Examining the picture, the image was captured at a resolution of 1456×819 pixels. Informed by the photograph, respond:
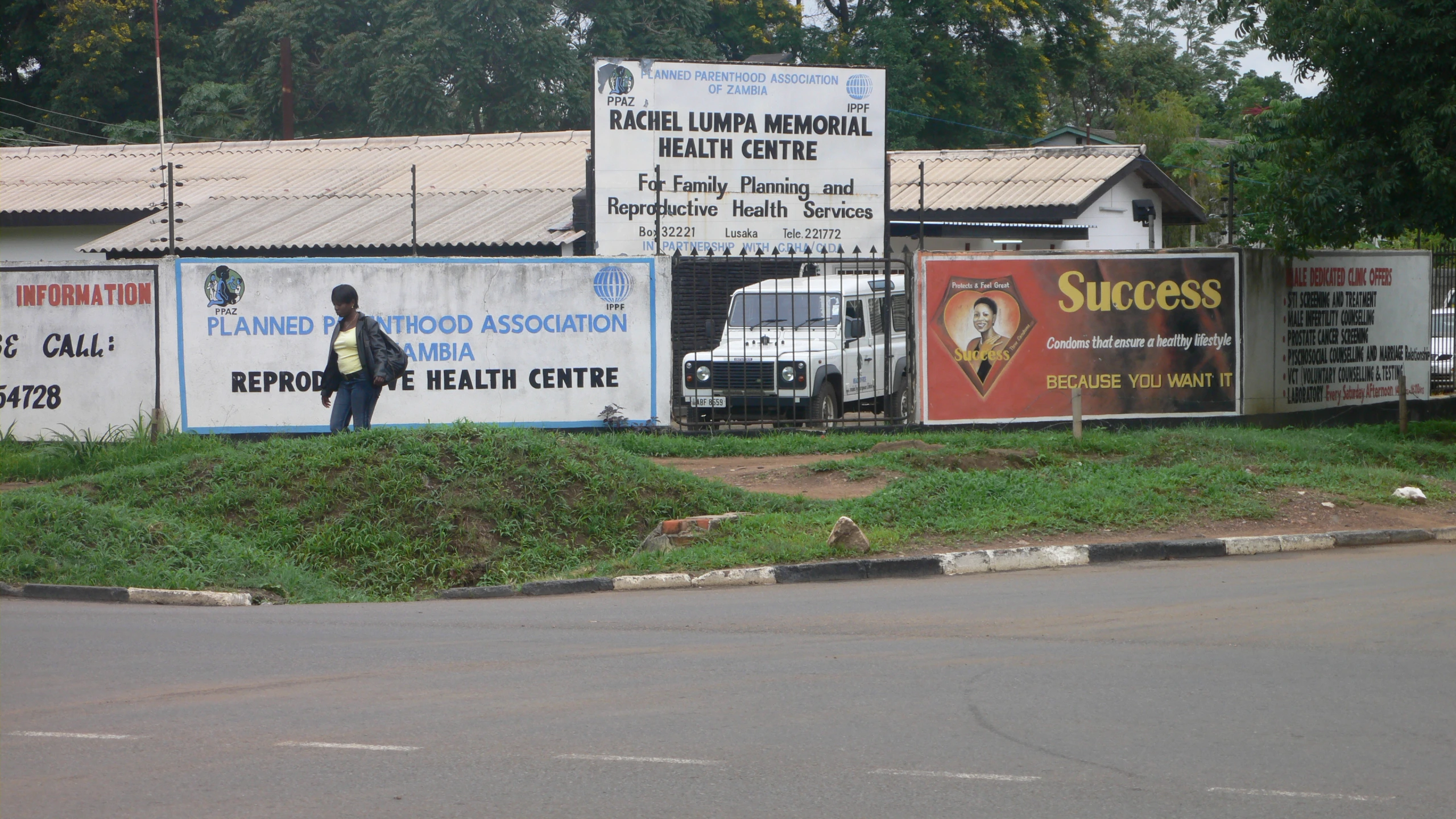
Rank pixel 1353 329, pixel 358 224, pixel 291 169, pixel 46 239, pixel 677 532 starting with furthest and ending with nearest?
pixel 291 169 → pixel 46 239 → pixel 358 224 → pixel 1353 329 → pixel 677 532

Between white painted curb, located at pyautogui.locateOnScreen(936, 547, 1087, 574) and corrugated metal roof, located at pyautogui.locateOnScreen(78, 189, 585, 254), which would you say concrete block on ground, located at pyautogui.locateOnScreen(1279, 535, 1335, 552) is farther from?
corrugated metal roof, located at pyautogui.locateOnScreen(78, 189, 585, 254)

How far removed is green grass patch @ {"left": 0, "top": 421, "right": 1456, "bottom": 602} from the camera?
923 cm

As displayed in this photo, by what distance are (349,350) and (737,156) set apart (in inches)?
258

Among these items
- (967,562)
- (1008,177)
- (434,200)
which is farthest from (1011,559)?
(434,200)

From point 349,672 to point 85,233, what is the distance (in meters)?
25.9

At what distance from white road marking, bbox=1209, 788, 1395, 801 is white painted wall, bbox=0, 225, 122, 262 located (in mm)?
28457

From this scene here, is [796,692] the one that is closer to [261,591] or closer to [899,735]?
[899,735]

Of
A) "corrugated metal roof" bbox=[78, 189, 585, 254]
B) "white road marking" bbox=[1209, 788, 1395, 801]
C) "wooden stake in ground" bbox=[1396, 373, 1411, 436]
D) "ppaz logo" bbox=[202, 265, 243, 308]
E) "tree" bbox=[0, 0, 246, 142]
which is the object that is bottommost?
"white road marking" bbox=[1209, 788, 1395, 801]

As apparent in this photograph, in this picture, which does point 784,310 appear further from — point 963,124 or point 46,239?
point 963,124

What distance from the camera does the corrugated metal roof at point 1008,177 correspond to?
2416cm

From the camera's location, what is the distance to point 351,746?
5113mm

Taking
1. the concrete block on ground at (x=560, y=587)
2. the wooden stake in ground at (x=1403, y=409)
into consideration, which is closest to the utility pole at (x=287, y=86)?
the wooden stake in ground at (x=1403, y=409)

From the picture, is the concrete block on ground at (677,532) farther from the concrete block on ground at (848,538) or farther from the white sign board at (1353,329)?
the white sign board at (1353,329)

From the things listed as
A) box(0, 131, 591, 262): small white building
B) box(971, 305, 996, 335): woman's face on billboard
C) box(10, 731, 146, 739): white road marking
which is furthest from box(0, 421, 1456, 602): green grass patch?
box(0, 131, 591, 262): small white building
